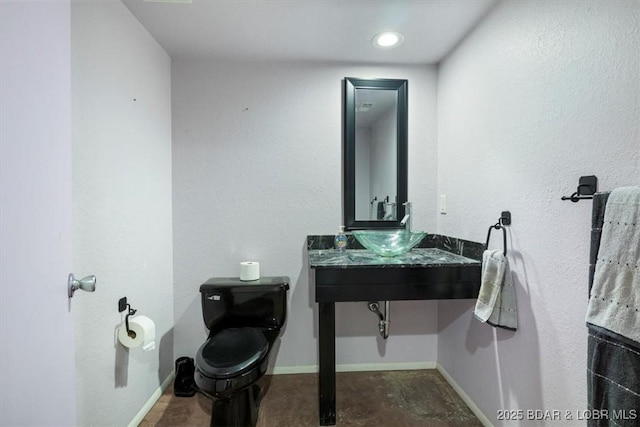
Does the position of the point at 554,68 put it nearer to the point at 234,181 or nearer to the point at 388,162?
the point at 388,162

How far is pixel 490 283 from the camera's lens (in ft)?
4.28

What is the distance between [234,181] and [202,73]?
76 cm

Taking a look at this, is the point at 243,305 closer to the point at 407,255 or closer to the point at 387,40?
the point at 407,255

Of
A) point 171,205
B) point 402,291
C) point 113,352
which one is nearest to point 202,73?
point 171,205

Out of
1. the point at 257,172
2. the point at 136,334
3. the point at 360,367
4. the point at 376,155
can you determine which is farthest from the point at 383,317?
the point at 136,334

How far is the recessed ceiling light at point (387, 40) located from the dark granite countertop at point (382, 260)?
1.29 m

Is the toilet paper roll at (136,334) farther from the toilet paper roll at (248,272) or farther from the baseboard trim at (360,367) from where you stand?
the baseboard trim at (360,367)

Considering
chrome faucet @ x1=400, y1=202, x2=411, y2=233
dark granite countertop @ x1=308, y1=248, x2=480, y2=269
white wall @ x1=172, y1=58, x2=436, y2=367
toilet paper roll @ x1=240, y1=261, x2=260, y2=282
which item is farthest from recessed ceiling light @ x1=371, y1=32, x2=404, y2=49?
toilet paper roll @ x1=240, y1=261, x2=260, y2=282

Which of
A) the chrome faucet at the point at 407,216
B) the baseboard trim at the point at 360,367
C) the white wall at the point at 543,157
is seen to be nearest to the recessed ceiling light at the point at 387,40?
the white wall at the point at 543,157

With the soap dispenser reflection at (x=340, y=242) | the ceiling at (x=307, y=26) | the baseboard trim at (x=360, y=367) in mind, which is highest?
the ceiling at (x=307, y=26)

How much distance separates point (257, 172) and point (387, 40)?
1149mm

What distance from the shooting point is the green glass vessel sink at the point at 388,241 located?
1.73 meters

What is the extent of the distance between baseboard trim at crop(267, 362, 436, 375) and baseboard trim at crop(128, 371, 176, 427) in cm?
65

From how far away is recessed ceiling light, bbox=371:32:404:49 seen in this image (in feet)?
5.43
